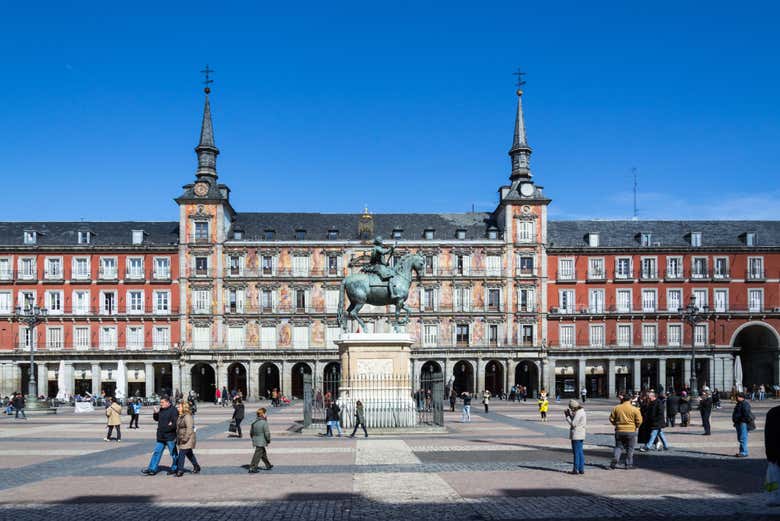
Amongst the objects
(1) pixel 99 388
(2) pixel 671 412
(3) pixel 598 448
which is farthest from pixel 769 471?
(1) pixel 99 388

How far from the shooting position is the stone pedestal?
2814 centimetres

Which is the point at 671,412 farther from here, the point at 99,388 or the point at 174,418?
the point at 99,388

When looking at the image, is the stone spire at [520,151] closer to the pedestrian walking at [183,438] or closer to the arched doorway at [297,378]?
the arched doorway at [297,378]

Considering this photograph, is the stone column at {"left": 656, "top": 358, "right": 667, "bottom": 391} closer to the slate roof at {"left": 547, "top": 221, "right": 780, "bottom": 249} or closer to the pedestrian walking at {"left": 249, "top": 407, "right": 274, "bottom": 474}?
the slate roof at {"left": 547, "top": 221, "right": 780, "bottom": 249}

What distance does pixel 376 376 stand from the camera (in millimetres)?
28109

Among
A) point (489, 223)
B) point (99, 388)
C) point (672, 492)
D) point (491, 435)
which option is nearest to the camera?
point (672, 492)

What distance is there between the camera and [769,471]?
12227 millimetres

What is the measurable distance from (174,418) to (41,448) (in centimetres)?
953

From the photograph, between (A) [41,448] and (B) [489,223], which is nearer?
(A) [41,448]

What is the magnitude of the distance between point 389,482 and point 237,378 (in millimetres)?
60176

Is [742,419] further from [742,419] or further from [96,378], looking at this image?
[96,378]

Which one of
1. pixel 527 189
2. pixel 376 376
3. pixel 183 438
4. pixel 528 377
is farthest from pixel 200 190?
pixel 183 438

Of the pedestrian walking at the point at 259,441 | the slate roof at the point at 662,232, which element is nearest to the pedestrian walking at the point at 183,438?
the pedestrian walking at the point at 259,441

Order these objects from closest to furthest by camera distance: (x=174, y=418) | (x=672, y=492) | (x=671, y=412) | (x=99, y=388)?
(x=672, y=492), (x=174, y=418), (x=671, y=412), (x=99, y=388)
